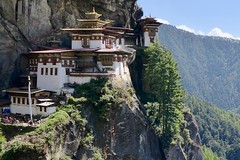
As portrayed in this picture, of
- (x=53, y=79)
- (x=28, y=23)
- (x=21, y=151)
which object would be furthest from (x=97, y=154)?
(x=28, y=23)

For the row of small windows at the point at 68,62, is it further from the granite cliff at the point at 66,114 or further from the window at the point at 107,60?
the granite cliff at the point at 66,114

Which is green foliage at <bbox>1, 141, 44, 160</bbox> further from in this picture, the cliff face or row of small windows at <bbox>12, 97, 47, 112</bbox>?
the cliff face

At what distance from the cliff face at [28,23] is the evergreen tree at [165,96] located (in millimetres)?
15230

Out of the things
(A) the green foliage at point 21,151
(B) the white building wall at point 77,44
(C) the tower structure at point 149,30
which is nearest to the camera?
(A) the green foliage at point 21,151

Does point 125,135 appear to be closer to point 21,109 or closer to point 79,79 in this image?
point 79,79

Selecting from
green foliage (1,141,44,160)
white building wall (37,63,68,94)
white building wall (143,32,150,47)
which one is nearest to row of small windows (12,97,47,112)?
white building wall (37,63,68,94)

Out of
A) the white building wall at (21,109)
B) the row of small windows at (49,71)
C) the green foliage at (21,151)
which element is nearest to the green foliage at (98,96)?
the row of small windows at (49,71)

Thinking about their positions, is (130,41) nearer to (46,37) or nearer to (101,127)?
(46,37)

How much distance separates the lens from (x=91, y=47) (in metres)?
63.0

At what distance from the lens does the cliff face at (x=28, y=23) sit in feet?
194

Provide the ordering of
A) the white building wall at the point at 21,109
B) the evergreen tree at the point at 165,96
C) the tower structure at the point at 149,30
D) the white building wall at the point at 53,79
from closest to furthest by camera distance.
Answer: the white building wall at the point at 21,109 < the white building wall at the point at 53,79 < the evergreen tree at the point at 165,96 < the tower structure at the point at 149,30

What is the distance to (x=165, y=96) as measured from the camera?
233 feet

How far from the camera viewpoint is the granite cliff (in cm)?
4966

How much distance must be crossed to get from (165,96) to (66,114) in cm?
2566
